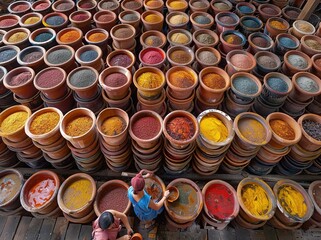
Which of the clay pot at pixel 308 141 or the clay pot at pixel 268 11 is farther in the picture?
the clay pot at pixel 268 11

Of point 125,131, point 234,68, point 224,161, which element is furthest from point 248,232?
point 234,68

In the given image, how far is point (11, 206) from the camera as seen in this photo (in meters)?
2.93

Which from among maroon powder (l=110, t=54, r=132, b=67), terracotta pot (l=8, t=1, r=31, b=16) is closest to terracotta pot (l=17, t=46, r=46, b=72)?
maroon powder (l=110, t=54, r=132, b=67)

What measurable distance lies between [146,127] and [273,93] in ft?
6.25

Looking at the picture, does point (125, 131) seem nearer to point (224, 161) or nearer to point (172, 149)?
point (172, 149)

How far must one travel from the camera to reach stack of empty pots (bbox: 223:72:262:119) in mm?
3117

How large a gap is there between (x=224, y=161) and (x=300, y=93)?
1.50m

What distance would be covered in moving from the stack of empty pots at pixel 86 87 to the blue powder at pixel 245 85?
203 cm

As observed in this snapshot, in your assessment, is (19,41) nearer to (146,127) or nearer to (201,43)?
(146,127)

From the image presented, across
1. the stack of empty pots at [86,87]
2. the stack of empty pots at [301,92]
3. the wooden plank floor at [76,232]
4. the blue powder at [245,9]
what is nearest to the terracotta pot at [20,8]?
the stack of empty pots at [86,87]

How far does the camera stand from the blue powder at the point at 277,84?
3273mm

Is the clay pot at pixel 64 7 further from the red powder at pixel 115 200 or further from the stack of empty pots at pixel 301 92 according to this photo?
the stack of empty pots at pixel 301 92

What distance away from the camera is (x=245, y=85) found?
10.5 feet

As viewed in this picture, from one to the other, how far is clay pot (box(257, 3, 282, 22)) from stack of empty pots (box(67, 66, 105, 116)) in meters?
3.60
